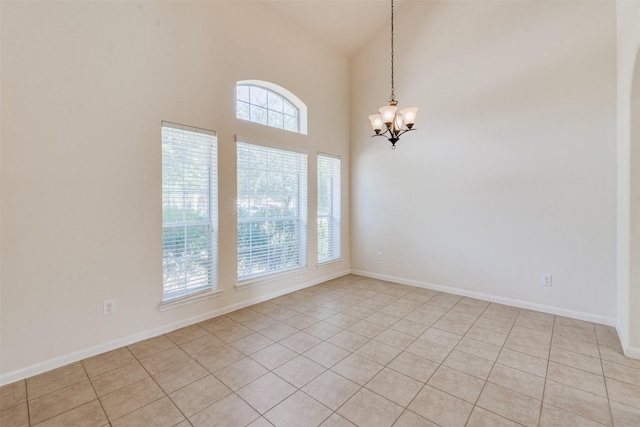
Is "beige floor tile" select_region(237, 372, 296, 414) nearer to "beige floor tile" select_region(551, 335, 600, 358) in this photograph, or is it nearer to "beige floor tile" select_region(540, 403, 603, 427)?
"beige floor tile" select_region(540, 403, 603, 427)

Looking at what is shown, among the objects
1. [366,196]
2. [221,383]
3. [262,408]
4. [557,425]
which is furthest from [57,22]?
[557,425]

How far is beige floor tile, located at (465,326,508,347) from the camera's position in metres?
2.83

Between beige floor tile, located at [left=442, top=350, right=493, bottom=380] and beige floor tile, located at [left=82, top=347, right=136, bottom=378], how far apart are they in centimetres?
276

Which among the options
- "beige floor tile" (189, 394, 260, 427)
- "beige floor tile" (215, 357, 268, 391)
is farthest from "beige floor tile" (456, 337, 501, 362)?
"beige floor tile" (189, 394, 260, 427)

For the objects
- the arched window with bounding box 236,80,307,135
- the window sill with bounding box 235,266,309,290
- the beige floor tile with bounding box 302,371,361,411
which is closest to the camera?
the beige floor tile with bounding box 302,371,361,411

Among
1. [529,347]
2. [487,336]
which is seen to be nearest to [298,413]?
[487,336]

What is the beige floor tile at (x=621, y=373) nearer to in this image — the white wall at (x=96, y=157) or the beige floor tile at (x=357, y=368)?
the beige floor tile at (x=357, y=368)

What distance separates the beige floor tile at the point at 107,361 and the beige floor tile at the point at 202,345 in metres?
0.44

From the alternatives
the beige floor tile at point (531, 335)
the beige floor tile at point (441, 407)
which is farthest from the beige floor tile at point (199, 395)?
the beige floor tile at point (531, 335)

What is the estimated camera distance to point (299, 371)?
7.68ft

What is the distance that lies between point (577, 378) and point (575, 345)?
2.21 ft

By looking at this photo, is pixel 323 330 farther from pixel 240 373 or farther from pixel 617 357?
pixel 617 357

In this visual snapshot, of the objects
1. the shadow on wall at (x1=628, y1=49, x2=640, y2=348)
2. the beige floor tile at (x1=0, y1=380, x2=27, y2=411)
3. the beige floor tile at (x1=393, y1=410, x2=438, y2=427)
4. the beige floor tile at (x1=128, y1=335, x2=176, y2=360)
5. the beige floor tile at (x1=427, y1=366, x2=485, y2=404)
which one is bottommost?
the beige floor tile at (x1=393, y1=410, x2=438, y2=427)

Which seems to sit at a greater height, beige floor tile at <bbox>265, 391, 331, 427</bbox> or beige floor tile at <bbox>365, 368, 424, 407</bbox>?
beige floor tile at <bbox>365, 368, 424, 407</bbox>
